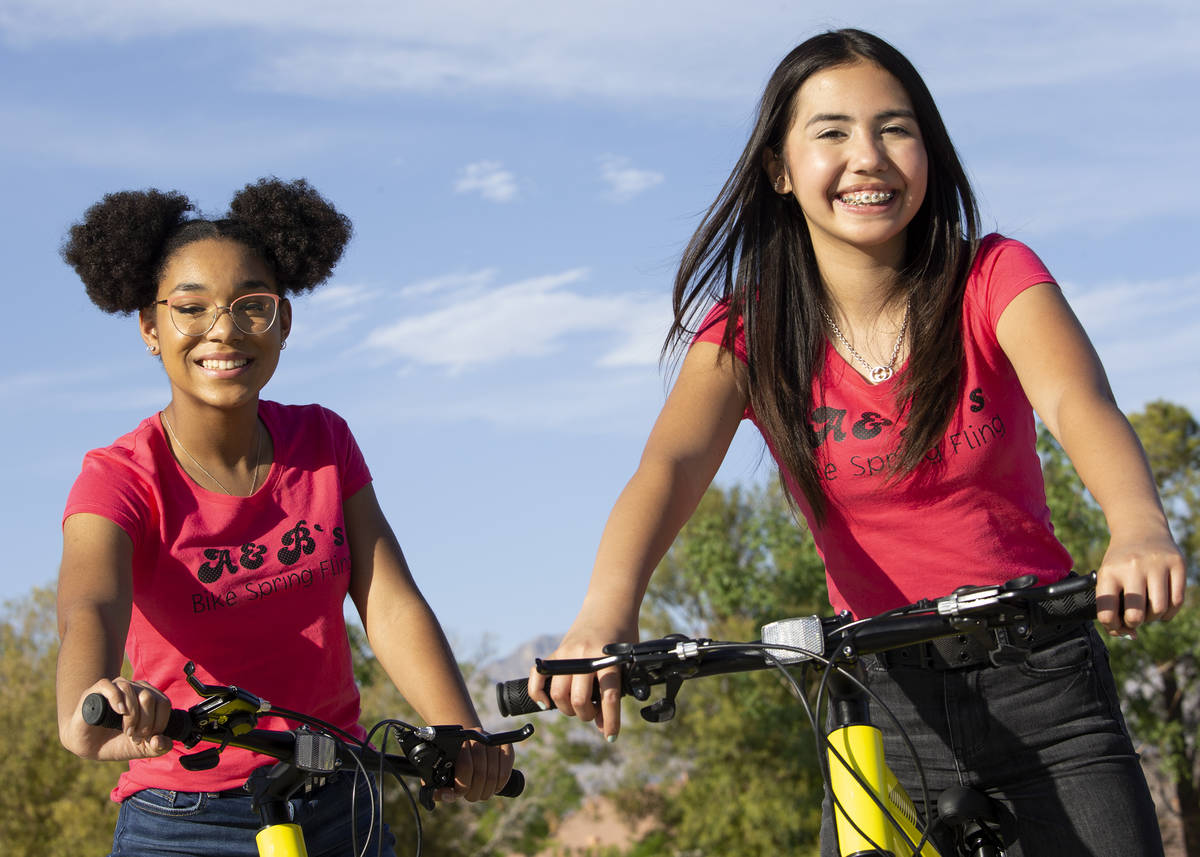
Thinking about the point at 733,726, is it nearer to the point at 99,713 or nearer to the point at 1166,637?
the point at 1166,637

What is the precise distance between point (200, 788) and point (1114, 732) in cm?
229

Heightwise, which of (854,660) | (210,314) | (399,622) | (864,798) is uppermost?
(210,314)

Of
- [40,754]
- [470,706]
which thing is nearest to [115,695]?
[470,706]

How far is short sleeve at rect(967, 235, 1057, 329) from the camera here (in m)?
3.34

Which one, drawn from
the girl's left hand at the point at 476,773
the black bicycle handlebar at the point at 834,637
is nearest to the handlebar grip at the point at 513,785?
the girl's left hand at the point at 476,773

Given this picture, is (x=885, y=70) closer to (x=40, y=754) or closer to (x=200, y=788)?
(x=200, y=788)

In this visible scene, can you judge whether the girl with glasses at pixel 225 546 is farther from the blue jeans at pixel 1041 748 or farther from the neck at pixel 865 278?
the neck at pixel 865 278

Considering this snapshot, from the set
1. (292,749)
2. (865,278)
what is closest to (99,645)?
(292,749)

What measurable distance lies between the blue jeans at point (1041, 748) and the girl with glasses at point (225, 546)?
105cm

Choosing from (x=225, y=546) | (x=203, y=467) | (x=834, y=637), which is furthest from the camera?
(x=203, y=467)

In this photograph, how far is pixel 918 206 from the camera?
3555 mm

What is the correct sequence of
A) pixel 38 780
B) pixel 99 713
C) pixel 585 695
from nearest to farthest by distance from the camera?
pixel 585 695
pixel 99 713
pixel 38 780

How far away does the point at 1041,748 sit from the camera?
3258 mm

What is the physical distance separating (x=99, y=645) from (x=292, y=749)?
63 centimetres
